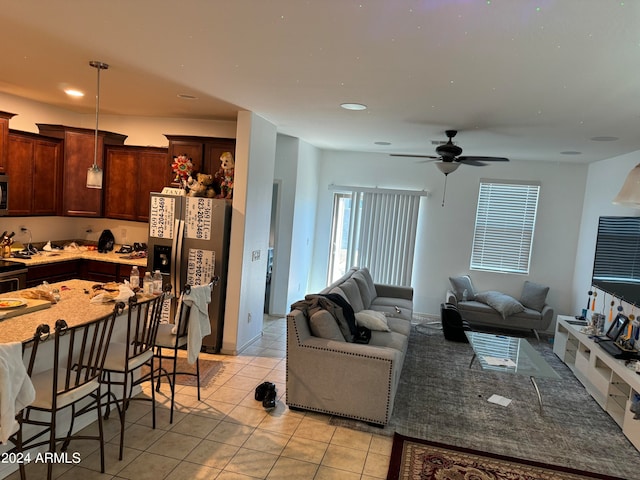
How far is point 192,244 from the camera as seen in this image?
4734mm

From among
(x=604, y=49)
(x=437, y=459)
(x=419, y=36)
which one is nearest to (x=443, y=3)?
(x=419, y=36)

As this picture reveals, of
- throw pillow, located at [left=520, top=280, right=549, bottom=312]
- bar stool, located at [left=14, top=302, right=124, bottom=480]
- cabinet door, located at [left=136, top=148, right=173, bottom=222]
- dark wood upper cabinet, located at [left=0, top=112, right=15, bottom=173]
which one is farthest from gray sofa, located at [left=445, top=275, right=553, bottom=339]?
dark wood upper cabinet, located at [left=0, top=112, right=15, bottom=173]

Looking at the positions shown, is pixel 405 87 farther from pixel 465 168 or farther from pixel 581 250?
pixel 581 250

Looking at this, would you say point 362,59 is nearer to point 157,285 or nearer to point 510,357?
point 157,285

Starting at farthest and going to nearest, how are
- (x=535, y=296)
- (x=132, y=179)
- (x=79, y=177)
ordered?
1. (x=535, y=296)
2. (x=132, y=179)
3. (x=79, y=177)

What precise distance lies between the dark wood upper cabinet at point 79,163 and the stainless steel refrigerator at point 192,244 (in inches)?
48.7

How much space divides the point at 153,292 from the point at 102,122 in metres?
3.59

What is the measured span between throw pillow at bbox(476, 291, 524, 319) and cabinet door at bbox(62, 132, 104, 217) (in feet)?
18.9

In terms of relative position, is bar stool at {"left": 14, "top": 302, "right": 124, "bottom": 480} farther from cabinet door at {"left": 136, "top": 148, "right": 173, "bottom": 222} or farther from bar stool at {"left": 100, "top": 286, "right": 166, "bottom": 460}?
cabinet door at {"left": 136, "top": 148, "right": 173, "bottom": 222}

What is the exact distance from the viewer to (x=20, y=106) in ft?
16.3

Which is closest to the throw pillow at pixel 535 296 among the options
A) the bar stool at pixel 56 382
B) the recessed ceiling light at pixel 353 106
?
the recessed ceiling light at pixel 353 106

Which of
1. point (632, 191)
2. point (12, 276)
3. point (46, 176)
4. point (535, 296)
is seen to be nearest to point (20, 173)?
point (46, 176)

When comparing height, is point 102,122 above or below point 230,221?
above

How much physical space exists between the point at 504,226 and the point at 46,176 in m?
6.67
